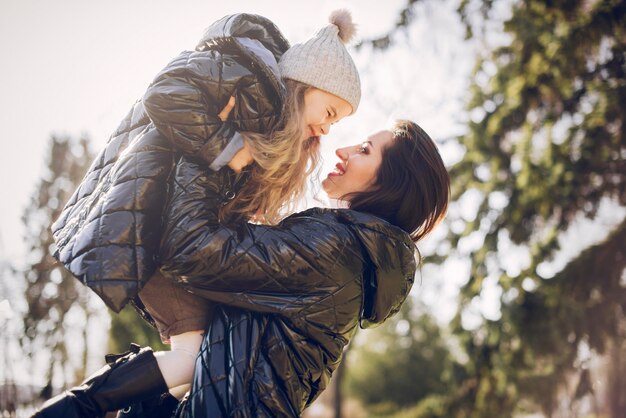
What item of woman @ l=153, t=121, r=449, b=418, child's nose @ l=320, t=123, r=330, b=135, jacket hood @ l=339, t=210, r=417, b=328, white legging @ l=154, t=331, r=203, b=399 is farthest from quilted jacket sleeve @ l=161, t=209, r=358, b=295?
child's nose @ l=320, t=123, r=330, b=135

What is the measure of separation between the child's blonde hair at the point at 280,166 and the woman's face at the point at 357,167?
0.34ft

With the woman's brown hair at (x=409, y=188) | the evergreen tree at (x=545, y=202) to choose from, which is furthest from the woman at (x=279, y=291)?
the evergreen tree at (x=545, y=202)

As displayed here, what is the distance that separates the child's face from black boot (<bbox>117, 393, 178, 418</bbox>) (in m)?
1.14

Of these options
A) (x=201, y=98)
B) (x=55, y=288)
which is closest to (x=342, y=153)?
(x=201, y=98)

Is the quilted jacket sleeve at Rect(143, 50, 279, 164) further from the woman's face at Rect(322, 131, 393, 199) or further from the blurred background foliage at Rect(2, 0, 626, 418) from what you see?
the blurred background foliage at Rect(2, 0, 626, 418)

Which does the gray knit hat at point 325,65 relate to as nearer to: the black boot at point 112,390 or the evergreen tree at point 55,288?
the black boot at point 112,390

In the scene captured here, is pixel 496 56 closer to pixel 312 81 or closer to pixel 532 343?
pixel 532 343

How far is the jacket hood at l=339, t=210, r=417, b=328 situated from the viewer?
2186 millimetres

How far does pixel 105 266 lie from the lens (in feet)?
6.08

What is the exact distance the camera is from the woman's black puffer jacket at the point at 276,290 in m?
1.93

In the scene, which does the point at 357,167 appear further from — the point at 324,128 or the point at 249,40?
the point at 249,40

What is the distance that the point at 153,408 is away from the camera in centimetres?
221

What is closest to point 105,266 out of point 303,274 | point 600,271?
point 303,274

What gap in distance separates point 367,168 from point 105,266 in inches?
44.3
